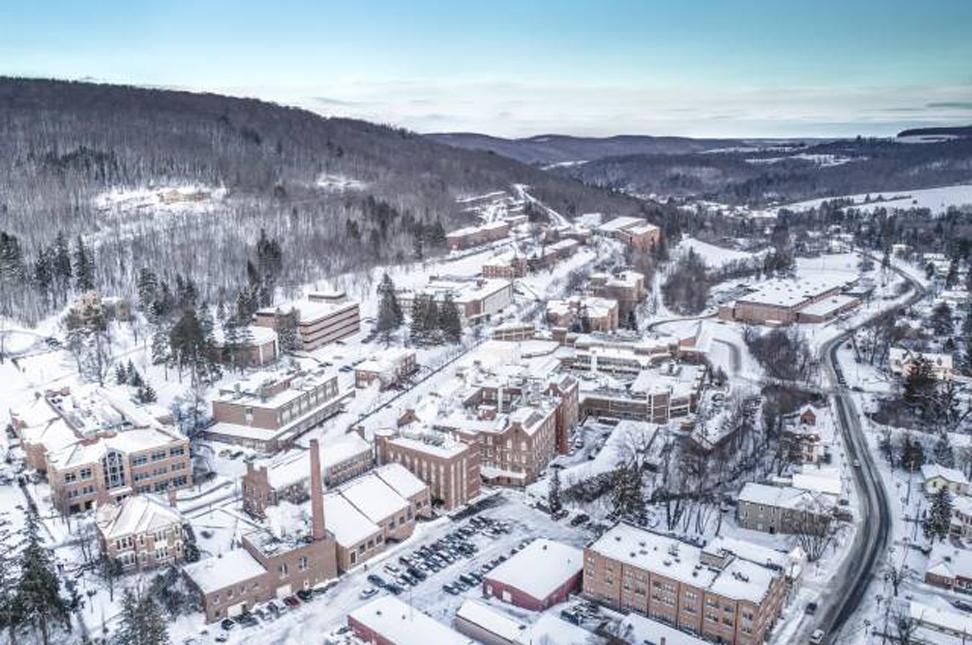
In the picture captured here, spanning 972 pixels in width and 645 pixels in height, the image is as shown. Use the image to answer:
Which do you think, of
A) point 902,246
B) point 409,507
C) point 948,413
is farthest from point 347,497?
point 902,246

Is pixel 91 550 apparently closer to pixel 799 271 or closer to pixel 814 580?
pixel 814 580

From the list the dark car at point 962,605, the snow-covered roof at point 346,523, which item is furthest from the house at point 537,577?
the dark car at point 962,605

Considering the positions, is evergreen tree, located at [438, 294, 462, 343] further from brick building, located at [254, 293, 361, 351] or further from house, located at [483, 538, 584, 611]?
house, located at [483, 538, 584, 611]

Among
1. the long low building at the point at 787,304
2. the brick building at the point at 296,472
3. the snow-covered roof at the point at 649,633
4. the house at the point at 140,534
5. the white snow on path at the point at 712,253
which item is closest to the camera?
the snow-covered roof at the point at 649,633

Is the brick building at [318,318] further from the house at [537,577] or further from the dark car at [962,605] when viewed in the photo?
the dark car at [962,605]

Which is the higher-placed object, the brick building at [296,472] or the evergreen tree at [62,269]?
the evergreen tree at [62,269]
